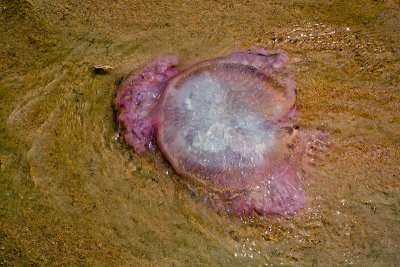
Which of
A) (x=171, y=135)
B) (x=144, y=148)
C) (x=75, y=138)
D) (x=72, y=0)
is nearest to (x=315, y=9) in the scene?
(x=171, y=135)

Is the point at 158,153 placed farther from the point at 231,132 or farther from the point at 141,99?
the point at 231,132

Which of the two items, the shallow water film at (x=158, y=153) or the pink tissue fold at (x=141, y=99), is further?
the pink tissue fold at (x=141, y=99)

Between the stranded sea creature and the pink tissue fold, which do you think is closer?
the stranded sea creature

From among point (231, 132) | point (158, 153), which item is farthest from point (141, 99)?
point (231, 132)
